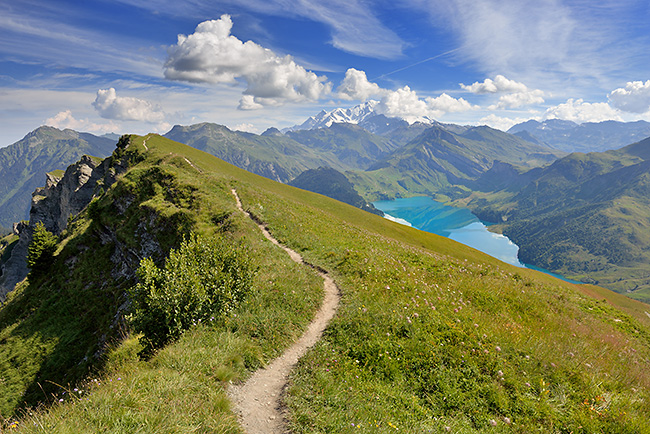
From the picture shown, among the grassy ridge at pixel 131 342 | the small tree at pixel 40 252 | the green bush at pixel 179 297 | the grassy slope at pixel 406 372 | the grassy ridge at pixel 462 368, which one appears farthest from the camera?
the small tree at pixel 40 252

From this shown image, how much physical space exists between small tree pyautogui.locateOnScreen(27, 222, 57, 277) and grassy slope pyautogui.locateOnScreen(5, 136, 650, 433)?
4232 cm

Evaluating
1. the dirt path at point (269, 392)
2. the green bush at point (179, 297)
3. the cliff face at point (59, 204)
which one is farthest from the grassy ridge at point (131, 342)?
the cliff face at point (59, 204)

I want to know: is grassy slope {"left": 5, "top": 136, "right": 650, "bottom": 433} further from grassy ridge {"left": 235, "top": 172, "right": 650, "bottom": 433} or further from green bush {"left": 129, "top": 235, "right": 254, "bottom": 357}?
green bush {"left": 129, "top": 235, "right": 254, "bottom": 357}

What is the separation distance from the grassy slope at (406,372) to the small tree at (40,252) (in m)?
42.3

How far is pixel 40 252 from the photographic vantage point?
124 ft

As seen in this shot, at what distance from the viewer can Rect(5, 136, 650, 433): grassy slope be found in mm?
6562

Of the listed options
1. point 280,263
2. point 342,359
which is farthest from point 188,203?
point 342,359

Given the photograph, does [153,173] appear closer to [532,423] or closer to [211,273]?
[211,273]

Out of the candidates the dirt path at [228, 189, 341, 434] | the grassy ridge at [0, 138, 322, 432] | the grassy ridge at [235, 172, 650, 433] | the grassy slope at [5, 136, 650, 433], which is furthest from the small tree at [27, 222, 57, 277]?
the grassy ridge at [235, 172, 650, 433]

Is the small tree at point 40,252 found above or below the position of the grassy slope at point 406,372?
below

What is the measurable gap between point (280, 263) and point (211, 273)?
20.1ft

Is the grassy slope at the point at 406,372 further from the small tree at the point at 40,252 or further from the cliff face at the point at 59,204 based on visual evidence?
the cliff face at the point at 59,204

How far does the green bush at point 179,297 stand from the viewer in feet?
35.9

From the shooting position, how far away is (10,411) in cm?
2261
